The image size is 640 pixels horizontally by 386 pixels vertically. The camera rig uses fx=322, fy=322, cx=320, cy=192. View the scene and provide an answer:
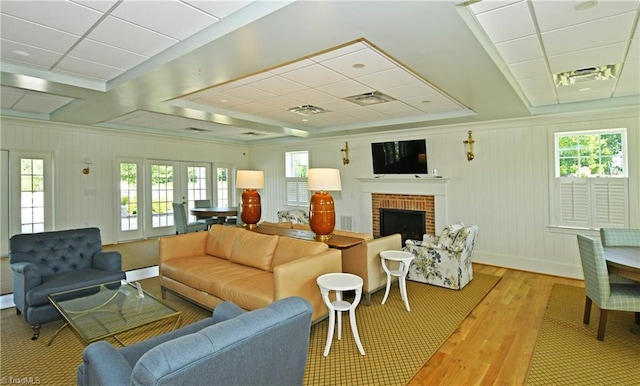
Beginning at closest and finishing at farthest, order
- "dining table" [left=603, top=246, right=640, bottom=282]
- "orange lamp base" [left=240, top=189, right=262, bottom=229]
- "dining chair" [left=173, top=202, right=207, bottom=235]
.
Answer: "dining table" [left=603, top=246, right=640, bottom=282] < "orange lamp base" [left=240, top=189, right=262, bottom=229] < "dining chair" [left=173, top=202, right=207, bottom=235]

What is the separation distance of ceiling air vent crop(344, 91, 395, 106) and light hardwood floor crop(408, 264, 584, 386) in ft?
9.37

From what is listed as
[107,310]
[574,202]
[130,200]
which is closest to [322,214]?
[107,310]

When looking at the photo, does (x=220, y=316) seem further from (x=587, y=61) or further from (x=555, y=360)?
(x=587, y=61)

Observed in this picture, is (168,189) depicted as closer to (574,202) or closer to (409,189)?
Result: (409,189)

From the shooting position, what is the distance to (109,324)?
241 centimetres

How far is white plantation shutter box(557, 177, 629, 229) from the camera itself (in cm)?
447

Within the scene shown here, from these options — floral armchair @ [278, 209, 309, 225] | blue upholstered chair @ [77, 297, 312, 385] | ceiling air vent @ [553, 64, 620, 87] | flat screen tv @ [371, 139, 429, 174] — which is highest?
ceiling air vent @ [553, 64, 620, 87]

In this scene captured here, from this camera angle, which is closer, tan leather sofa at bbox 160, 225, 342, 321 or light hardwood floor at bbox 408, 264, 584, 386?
light hardwood floor at bbox 408, 264, 584, 386

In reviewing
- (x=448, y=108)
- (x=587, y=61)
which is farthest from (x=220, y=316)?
(x=448, y=108)

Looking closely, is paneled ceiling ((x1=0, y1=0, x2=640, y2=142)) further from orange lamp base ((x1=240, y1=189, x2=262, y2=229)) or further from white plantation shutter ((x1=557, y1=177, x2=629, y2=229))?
orange lamp base ((x1=240, y1=189, x2=262, y2=229))

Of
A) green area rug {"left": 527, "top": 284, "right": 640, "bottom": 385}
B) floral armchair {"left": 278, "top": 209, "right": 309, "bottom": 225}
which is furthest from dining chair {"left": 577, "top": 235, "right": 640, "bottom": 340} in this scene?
floral armchair {"left": 278, "top": 209, "right": 309, "bottom": 225}

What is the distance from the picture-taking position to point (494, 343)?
287cm

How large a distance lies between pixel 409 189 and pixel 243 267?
12.6ft

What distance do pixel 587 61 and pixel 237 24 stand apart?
3.27m
